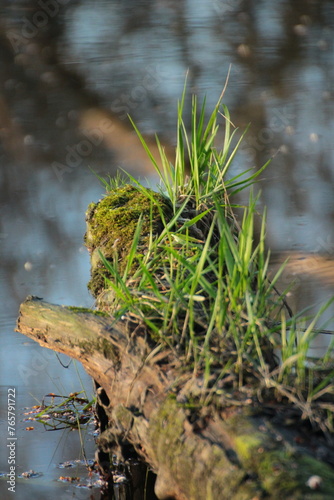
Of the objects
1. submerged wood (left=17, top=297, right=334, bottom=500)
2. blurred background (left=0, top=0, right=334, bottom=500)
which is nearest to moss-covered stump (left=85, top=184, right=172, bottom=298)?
submerged wood (left=17, top=297, right=334, bottom=500)

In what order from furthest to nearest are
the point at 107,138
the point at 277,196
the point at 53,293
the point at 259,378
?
the point at 107,138
the point at 277,196
the point at 53,293
the point at 259,378

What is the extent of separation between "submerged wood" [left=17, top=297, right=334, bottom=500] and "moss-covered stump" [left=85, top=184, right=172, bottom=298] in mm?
275

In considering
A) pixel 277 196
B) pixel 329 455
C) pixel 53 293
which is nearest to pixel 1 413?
pixel 329 455

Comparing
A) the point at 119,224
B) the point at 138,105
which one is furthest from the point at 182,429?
the point at 138,105

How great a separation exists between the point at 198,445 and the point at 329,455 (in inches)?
6.2

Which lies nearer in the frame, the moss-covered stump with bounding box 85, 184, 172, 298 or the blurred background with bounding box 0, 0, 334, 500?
the moss-covered stump with bounding box 85, 184, 172, 298

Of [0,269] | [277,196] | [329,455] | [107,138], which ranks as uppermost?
[107,138]

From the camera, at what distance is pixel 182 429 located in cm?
81

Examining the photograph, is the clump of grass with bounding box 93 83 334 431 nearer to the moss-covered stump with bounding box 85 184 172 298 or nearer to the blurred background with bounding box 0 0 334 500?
the moss-covered stump with bounding box 85 184 172 298

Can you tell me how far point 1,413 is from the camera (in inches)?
65.6

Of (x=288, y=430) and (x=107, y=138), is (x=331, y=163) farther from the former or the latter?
(x=288, y=430)

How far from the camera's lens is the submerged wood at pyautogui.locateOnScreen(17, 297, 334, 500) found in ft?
2.32

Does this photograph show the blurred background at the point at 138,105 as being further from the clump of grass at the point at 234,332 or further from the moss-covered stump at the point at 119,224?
the clump of grass at the point at 234,332

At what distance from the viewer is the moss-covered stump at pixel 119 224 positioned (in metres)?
1.34
